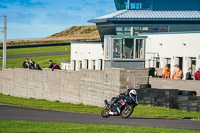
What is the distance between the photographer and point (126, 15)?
54.9m

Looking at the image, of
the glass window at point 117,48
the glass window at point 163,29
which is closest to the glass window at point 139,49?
the glass window at point 117,48

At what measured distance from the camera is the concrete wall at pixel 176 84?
2704cm

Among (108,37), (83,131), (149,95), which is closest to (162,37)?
(108,37)

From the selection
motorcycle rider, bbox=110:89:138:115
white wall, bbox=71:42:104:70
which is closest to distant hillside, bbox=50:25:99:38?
white wall, bbox=71:42:104:70

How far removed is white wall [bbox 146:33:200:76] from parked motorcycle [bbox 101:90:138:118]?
17.9 metres

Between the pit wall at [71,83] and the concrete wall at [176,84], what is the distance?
0.81m

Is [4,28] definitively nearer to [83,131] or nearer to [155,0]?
[155,0]

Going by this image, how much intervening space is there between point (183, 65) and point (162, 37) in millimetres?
4202

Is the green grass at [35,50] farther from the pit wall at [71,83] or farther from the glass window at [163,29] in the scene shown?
the glass window at [163,29]

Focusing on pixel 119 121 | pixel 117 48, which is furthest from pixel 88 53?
pixel 119 121

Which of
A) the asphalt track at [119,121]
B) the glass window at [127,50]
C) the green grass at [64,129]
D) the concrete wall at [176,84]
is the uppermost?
the glass window at [127,50]

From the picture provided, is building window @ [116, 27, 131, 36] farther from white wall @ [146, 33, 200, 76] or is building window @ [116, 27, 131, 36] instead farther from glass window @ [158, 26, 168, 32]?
white wall @ [146, 33, 200, 76]

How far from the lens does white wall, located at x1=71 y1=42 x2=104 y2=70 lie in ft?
188

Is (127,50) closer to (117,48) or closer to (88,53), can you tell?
(117,48)
